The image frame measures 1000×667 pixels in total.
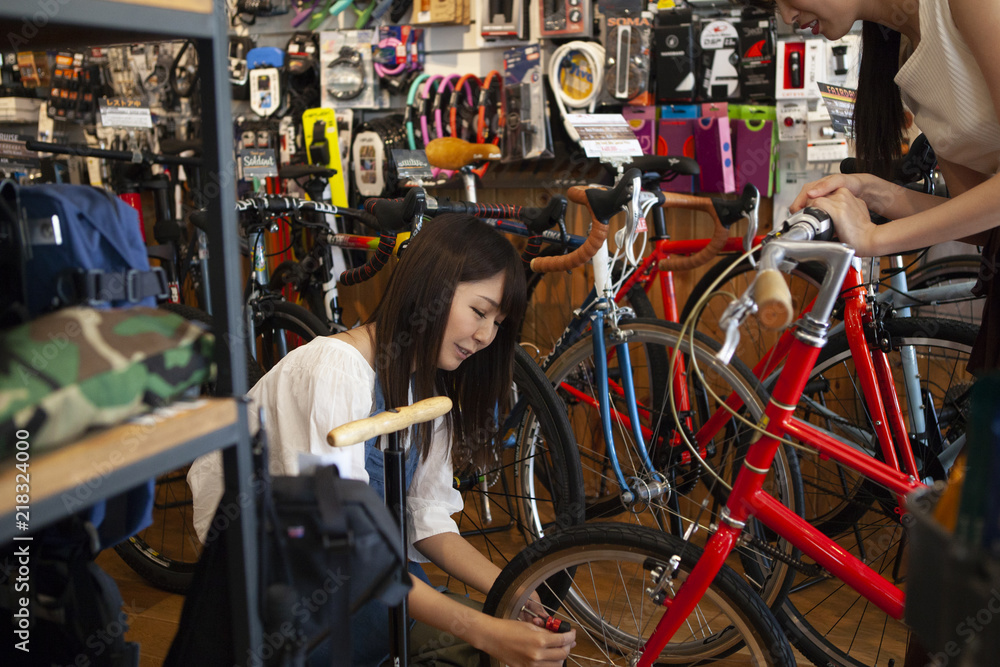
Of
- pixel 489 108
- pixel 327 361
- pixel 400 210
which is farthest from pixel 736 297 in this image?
pixel 327 361

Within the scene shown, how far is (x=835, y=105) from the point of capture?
240 cm

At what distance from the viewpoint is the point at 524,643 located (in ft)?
4.12

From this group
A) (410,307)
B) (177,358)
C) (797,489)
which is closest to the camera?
(177,358)

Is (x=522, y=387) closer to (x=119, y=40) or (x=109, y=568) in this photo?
(x=119, y=40)

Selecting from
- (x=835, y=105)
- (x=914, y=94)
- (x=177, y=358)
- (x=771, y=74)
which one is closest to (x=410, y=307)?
(x=177, y=358)

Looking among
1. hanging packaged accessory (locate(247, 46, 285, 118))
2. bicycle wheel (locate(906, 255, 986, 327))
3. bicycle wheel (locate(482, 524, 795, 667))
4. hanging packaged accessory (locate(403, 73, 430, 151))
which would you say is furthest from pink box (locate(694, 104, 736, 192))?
hanging packaged accessory (locate(247, 46, 285, 118))

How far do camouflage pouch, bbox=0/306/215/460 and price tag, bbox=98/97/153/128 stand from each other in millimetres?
2550

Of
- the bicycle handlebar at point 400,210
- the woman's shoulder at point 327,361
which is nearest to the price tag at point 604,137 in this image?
the bicycle handlebar at point 400,210

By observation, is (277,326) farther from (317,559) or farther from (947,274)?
(947,274)

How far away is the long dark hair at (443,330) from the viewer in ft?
4.77

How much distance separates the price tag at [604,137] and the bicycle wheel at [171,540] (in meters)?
1.24

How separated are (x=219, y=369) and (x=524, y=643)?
0.73 meters

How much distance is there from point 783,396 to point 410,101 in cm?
243

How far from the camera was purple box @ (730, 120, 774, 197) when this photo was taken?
2.85 m
